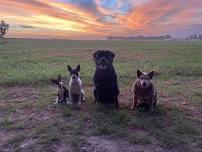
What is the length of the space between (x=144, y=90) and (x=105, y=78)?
1.02 meters

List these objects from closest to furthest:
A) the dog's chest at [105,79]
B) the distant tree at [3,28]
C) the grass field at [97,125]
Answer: the grass field at [97,125] < the dog's chest at [105,79] < the distant tree at [3,28]

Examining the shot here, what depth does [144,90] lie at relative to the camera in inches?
374

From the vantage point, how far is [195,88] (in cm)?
1407

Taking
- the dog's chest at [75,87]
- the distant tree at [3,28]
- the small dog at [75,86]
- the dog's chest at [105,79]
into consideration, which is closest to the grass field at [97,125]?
the small dog at [75,86]

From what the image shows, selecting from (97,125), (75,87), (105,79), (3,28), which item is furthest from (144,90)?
(3,28)

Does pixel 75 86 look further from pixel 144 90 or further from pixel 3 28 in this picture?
pixel 3 28

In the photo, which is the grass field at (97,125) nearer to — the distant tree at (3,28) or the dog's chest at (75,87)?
the dog's chest at (75,87)

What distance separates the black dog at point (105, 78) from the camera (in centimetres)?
936

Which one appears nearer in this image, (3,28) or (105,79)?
(105,79)

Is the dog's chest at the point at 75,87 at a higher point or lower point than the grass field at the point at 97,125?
higher

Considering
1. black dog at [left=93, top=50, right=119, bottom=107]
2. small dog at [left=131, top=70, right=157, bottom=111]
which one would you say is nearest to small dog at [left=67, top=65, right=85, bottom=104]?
black dog at [left=93, top=50, right=119, bottom=107]

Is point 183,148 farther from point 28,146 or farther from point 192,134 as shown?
point 28,146

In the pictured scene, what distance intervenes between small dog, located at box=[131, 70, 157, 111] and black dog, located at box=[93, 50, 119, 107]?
58 cm

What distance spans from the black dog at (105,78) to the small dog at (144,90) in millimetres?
579
